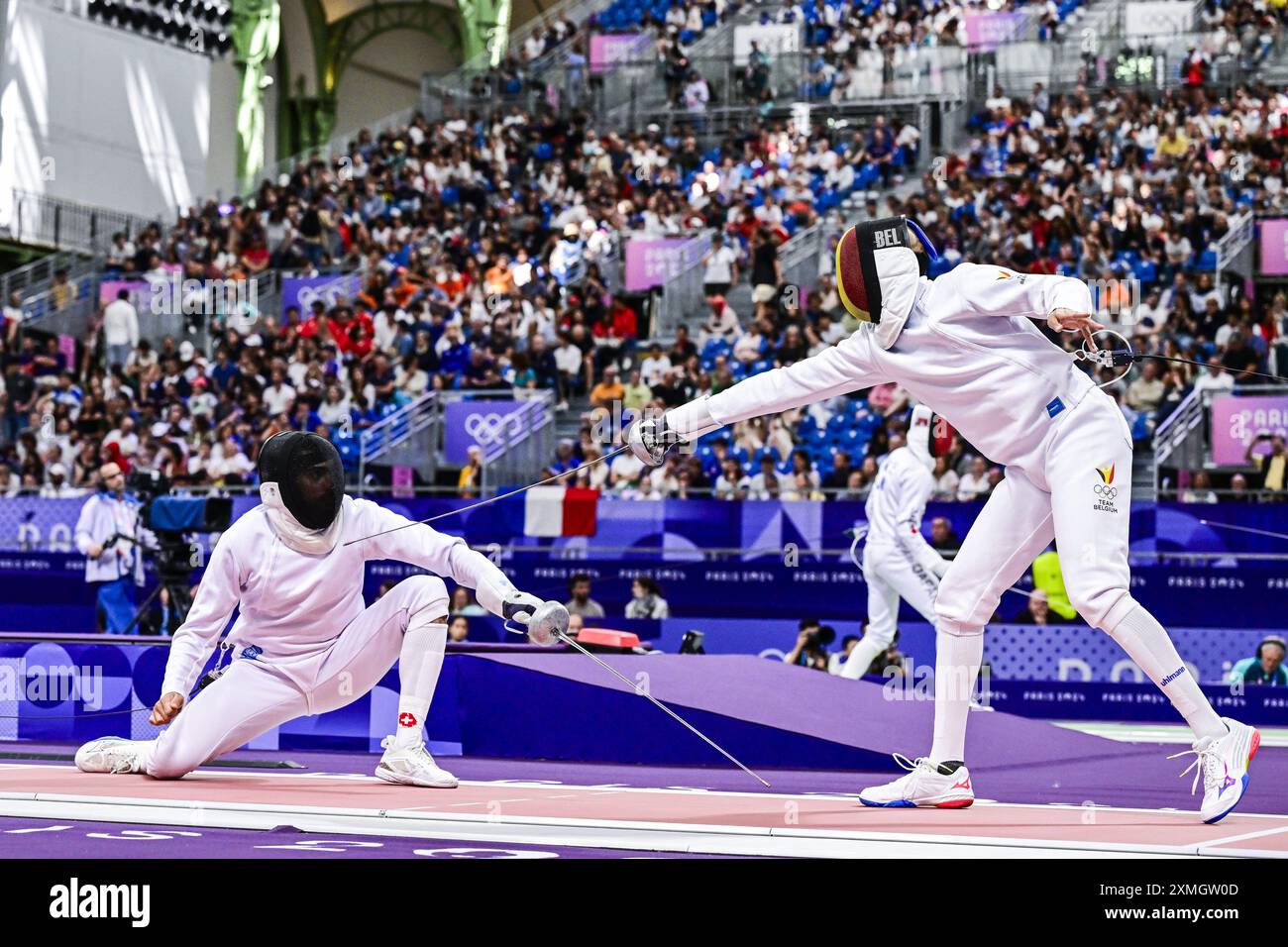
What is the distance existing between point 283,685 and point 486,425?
10.7 meters

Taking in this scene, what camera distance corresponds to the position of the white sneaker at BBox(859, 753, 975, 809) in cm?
605

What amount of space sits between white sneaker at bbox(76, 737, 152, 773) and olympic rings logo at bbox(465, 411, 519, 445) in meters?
10.2

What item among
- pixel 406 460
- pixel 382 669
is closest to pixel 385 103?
pixel 406 460

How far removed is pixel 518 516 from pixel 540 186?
10.4 meters

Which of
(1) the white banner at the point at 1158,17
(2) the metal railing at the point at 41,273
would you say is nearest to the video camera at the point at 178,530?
(2) the metal railing at the point at 41,273

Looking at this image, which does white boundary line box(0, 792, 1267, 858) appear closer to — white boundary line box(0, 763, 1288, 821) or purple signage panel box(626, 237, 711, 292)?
white boundary line box(0, 763, 1288, 821)

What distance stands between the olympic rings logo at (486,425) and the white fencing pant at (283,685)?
10.5 m

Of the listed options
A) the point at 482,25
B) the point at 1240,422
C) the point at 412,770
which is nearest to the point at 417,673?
the point at 412,770

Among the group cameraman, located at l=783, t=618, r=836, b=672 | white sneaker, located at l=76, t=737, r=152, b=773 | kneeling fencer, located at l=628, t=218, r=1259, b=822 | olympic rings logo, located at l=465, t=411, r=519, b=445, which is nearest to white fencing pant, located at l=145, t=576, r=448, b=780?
white sneaker, located at l=76, t=737, r=152, b=773

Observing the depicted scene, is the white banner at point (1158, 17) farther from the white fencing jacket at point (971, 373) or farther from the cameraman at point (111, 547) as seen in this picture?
the white fencing jacket at point (971, 373)

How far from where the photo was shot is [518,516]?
583 inches

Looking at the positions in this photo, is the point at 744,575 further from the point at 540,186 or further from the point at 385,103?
the point at 385,103

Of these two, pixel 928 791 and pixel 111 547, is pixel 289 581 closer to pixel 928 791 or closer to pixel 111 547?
pixel 928 791

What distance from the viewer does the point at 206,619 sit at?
21.7 ft
